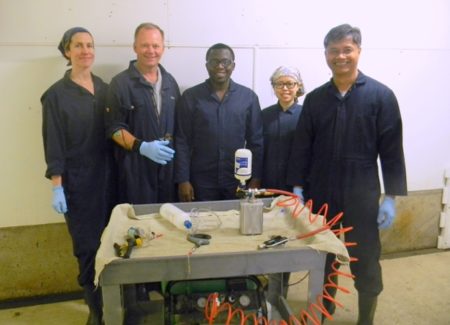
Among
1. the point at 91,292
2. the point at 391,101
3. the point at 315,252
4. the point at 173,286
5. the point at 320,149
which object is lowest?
the point at 91,292

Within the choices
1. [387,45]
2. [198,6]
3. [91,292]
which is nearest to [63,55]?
[198,6]

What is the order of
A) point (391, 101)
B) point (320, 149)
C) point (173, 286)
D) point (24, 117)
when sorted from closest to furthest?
point (173, 286)
point (391, 101)
point (320, 149)
point (24, 117)

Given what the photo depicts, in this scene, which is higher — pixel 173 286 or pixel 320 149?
pixel 320 149

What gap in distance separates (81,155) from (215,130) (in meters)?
0.67

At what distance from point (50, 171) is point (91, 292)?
65 centimetres

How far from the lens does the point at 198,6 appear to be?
2.20m

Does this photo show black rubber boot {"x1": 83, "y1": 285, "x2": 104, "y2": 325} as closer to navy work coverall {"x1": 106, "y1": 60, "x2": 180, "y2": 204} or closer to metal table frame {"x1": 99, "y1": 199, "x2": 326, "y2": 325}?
navy work coverall {"x1": 106, "y1": 60, "x2": 180, "y2": 204}

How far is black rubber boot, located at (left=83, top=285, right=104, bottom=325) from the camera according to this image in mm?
1964

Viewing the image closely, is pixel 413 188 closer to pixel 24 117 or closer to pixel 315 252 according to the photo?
pixel 315 252

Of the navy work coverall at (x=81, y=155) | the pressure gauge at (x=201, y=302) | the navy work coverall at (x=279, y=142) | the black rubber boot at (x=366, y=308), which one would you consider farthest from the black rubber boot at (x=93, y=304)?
the black rubber boot at (x=366, y=308)

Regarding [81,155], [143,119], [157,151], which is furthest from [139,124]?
[81,155]

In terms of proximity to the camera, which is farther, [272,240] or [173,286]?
[173,286]

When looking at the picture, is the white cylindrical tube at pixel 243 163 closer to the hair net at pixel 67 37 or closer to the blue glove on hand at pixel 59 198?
the blue glove on hand at pixel 59 198

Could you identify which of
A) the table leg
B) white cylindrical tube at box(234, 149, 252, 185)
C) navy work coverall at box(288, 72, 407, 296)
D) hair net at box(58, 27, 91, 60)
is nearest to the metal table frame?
the table leg
